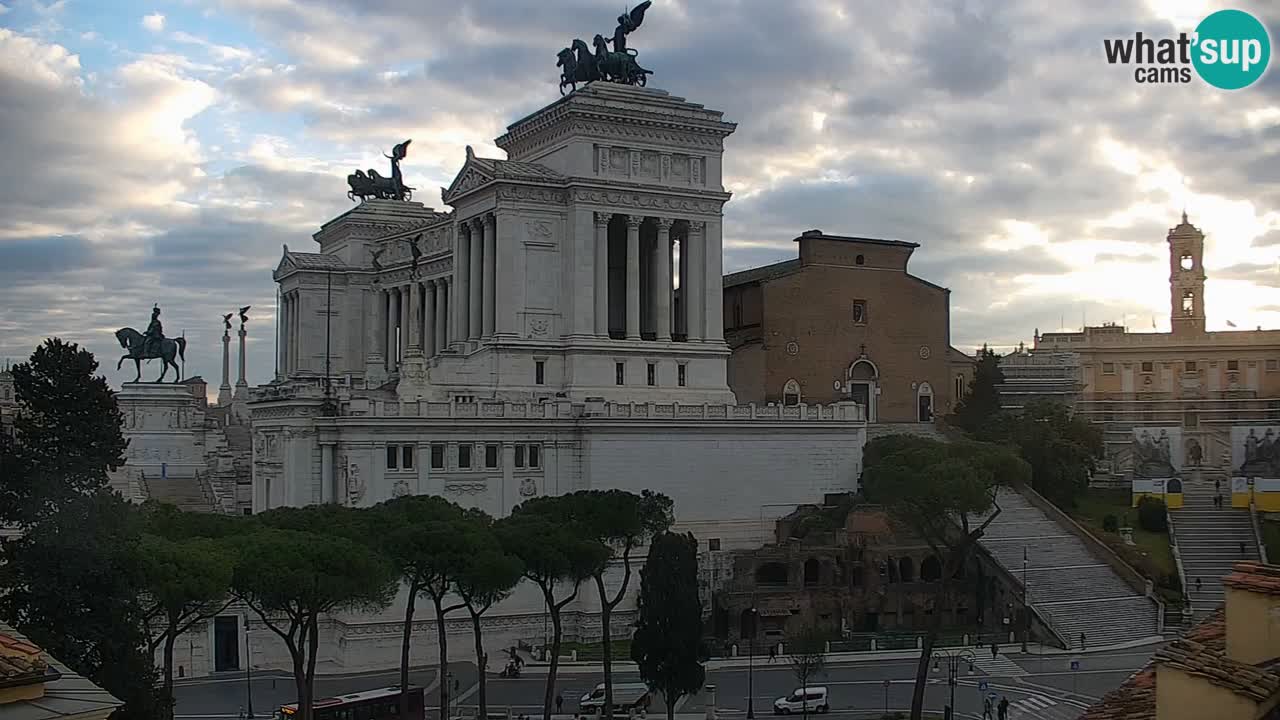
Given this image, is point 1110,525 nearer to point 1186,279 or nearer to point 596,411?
point 596,411

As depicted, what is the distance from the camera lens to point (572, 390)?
72562mm

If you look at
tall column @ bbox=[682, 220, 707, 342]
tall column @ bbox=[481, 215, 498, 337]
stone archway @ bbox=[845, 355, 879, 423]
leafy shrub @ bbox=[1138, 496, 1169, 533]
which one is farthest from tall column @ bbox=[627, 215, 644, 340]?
leafy shrub @ bbox=[1138, 496, 1169, 533]

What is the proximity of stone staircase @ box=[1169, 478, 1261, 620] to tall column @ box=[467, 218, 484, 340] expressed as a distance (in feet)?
133

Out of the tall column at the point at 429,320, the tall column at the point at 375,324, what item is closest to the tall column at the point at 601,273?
the tall column at the point at 429,320

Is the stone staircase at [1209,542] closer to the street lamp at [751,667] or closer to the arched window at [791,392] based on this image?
the street lamp at [751,667]

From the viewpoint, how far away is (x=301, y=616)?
42.6 metres

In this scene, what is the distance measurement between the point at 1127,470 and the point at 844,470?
30.8m

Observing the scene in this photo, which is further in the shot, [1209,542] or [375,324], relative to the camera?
[375,324]

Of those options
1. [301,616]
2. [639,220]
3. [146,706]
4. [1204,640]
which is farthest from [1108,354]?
[1204,640]

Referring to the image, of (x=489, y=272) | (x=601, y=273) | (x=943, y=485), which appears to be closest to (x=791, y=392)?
(x=601, y=273)

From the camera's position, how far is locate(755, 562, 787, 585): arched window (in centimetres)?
6638

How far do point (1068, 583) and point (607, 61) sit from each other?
1498 inches

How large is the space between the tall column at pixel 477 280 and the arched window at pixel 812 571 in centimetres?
2308

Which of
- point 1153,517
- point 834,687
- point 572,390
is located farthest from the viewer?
point 1153,517
